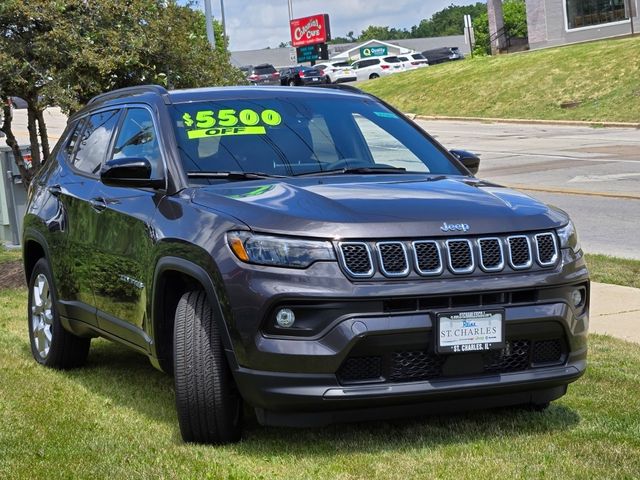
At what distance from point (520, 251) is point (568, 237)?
1.20 feet

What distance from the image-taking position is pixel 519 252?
5.23 meters

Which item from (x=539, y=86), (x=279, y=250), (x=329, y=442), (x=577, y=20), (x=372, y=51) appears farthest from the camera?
(x=372, y=51)

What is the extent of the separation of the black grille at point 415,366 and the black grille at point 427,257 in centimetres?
37

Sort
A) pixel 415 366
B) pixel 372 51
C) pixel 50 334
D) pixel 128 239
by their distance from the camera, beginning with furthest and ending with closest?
pixel 372 51 < pixel 50 334 < pixel 128 239 < pixel 415 366

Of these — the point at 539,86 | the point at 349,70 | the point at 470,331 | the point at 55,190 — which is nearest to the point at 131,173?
the point at 55,190

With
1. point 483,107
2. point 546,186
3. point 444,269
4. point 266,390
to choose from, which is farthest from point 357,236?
point 483,107

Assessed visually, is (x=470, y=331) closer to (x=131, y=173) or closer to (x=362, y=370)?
(x=362, y=370)

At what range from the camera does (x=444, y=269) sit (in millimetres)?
5035

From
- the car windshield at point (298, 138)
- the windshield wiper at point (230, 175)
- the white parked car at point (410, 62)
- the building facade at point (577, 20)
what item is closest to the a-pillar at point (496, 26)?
the building facade at point (577, 20)

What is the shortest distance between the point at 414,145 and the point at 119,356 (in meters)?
2.71

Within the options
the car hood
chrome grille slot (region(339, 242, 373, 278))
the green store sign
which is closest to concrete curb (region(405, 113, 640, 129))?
the car hood

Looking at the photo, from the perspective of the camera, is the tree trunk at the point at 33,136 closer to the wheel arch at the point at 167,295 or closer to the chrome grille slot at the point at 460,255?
the wheel arch at the point at 167,295

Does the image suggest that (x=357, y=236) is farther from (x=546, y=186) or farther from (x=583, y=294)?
(x=546, y=186)

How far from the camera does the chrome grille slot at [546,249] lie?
5.27 metres
